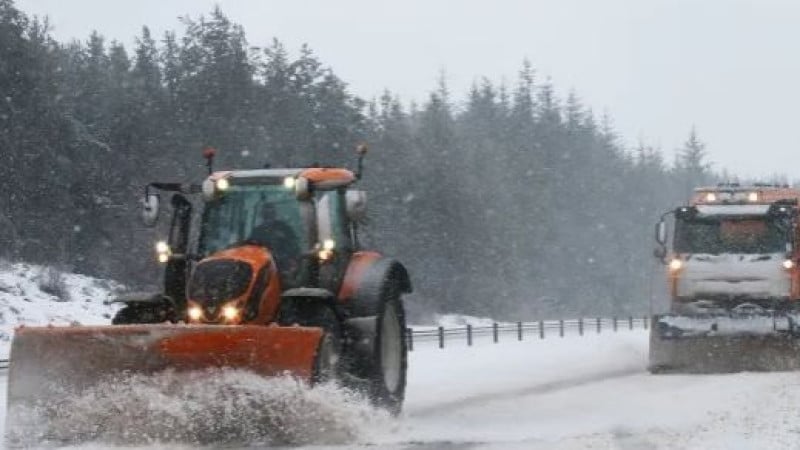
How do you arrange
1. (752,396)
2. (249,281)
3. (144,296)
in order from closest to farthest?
(249,281), (144,296), (752,396)

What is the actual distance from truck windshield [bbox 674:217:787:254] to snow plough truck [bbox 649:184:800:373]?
0.05ft

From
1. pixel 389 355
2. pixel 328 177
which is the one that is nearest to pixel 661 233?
pixel 389 355

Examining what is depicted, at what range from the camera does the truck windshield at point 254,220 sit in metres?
12.7

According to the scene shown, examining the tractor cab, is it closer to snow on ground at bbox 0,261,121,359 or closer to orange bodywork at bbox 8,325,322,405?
orange bodywork at bbox 8,325,322,405

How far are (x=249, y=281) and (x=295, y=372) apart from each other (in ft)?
3.87

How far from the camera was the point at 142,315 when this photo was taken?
12859 millimetres

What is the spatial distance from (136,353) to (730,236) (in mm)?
12726

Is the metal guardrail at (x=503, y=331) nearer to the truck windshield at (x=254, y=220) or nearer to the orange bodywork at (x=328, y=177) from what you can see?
the orange bodywork at (x=328, y=177)

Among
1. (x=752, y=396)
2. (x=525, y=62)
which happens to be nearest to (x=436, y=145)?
(x=525, y=62)

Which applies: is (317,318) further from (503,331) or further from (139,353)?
(503,331)

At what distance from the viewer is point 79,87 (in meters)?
63.4

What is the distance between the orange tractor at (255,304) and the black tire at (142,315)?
0.01 metres

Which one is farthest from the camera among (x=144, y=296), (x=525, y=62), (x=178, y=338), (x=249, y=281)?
(x=525, y=62)

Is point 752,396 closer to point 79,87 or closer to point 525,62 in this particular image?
point 79,87
